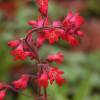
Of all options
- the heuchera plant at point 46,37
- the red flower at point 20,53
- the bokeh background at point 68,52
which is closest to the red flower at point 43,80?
the heuchera plant at point 46,37

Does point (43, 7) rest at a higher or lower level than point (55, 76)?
higher

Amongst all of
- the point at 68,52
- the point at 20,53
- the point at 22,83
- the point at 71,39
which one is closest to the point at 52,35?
the point at 71,39

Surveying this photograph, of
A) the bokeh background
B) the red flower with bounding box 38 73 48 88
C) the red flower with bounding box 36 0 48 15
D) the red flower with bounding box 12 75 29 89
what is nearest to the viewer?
the red flower with bounding box 38 73 48 88

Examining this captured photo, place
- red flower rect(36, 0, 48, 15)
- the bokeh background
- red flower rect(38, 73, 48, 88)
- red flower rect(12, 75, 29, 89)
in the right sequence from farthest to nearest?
the bokeh background, red flower rect(12, 75, 29, 89), red flower rect(36, 0, 48, 15), red flower rect(38, 73, 48, 88)

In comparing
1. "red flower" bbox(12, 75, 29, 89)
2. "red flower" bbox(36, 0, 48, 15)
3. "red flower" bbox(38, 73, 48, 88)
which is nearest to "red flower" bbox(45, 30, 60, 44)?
"red flower" bbox(36, 0, 48, 15)

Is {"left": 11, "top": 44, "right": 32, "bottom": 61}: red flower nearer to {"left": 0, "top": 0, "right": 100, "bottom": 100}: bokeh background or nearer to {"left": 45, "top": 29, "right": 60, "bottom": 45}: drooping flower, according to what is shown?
{"left": 45, "top": 29, "right": 60, "bottom": 45}: drooping flower

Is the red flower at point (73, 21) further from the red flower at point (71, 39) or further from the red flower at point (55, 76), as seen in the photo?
the red flower at point (55, 76)

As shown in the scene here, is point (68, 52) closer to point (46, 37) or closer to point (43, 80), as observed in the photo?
point (46, 37)

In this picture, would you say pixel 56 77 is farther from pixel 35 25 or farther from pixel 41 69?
pixel 35 25

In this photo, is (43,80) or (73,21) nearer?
(43,80)

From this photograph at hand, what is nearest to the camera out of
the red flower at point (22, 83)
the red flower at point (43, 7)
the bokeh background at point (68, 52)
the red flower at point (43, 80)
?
the red flower at point (43, 80)
